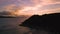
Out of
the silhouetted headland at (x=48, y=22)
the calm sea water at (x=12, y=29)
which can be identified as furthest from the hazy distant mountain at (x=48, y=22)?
the calm sea water at (x=12, y=29)

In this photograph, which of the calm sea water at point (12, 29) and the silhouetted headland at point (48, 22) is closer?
the silhouetted headland at point (48, 22)

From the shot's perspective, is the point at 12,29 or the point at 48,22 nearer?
the point at 48,22

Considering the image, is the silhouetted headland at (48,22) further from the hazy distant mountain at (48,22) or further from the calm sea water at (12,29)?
the calm sea water at (12,29)

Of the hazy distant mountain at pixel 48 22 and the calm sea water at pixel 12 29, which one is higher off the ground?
the hazy distant mountain at pixel 48 22

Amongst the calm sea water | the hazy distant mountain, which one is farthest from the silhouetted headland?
the calm sea water

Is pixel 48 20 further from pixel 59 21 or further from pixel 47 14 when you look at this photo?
pixel 59 21

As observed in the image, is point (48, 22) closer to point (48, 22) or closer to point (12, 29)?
point (48, 22)

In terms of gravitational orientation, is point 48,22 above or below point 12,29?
above

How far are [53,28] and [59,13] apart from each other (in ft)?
9.67

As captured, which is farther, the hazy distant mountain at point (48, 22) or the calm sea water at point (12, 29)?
the calm sea water at point (12, 29)

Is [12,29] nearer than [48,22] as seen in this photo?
No

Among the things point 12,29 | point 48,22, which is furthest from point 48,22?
point 12,29

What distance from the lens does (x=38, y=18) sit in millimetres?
25844

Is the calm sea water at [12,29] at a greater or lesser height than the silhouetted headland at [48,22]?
lesser
